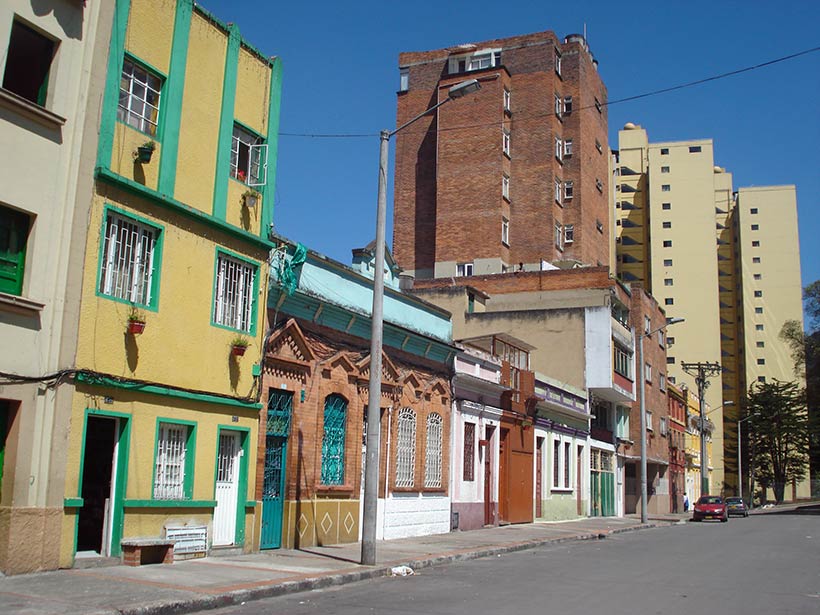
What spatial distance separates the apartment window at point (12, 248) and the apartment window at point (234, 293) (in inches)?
156

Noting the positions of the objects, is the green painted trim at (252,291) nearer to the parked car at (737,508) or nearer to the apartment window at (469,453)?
the apartment window at (469,453)

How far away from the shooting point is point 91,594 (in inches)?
425

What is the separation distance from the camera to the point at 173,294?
49.5ft

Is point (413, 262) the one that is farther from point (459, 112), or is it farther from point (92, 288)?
point (92, 288)

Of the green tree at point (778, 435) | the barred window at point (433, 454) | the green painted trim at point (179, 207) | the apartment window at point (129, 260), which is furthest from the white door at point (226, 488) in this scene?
the green tree at point (778, 435)

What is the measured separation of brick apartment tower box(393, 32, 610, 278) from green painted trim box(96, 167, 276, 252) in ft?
112

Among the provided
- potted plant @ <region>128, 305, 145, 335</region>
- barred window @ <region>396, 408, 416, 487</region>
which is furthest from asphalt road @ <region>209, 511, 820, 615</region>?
potted plant @ <region>128, 305, 145, 335</region>

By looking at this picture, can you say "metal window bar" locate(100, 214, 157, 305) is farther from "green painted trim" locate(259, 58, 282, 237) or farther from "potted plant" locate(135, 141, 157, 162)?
"green painted trim" locate(259, 58, 282, 237)

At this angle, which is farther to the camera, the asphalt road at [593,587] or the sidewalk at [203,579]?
the asphalt road at [593,587]

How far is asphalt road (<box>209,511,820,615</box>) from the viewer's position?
450 inches

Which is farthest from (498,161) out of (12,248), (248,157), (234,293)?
(12,248)

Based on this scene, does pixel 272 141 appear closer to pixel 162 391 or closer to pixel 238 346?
pixel 238 346

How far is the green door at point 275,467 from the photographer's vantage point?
17.5 meters

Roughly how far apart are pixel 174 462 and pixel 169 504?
753 millimetres
